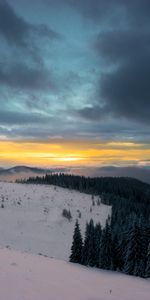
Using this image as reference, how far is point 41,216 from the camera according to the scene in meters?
83.9

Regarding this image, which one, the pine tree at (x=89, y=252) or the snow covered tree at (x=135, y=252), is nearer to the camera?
the snow covered tree at (x=135, y=252)

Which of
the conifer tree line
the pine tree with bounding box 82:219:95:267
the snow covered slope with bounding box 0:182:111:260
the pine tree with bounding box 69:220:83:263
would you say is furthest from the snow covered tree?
the snow covered slope with bounding box 0:182:111:260

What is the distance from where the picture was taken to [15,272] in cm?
1474

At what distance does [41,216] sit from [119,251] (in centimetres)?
4212

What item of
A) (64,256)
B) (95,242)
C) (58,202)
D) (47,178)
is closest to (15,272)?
(95,242)

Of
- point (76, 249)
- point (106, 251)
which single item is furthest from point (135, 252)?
point (76, 249)

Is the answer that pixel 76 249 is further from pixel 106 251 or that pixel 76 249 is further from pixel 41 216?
pixel 41 216

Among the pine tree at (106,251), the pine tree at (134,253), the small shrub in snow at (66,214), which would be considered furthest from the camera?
the small shrub in snow at (66,214)

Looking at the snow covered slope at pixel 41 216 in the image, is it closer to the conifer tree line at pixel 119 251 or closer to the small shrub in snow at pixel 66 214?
the small shrub in snow at pixel 66 214

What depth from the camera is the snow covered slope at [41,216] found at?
6419 cm

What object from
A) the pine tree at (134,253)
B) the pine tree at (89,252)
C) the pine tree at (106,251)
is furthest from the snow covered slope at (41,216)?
the pine tree at (134,253)

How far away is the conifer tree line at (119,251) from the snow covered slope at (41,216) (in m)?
12.8

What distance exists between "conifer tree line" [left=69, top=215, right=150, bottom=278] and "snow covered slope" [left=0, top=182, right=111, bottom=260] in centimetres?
1285

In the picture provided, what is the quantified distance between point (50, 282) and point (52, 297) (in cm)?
284
